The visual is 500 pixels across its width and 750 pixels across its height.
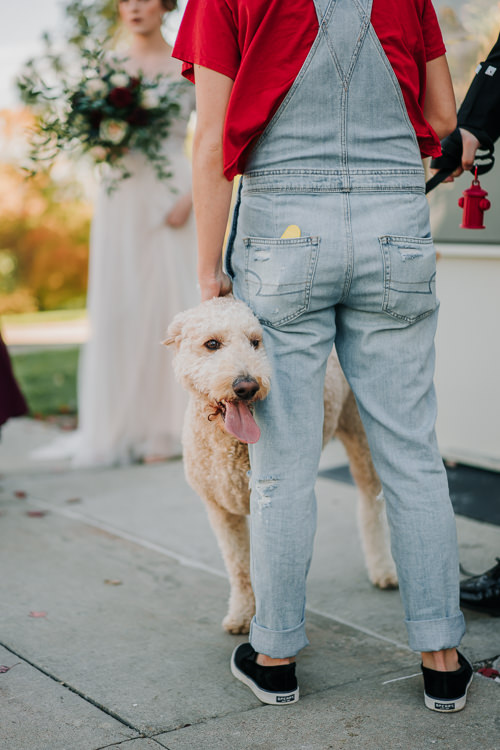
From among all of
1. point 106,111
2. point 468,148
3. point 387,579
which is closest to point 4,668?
point 387,579

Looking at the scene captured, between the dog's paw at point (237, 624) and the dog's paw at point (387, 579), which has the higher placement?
the dog's paw at point (237, 624)

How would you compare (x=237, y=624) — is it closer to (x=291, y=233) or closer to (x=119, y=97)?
(x=291, y=233)

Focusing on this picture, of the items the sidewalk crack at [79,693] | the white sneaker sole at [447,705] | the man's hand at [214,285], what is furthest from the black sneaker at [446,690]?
the man's hand at [214,285]

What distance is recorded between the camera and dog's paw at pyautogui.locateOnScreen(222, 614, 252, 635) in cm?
294

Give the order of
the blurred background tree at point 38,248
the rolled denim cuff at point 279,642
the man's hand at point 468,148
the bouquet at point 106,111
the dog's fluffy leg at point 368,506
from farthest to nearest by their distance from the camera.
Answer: the blurred background tree at point 38,248
the bouquet at point 106,111
the dog's fluffy leg at point 368,506
the man's hand at point 468,148
the rolled denim cuff at point 279,642

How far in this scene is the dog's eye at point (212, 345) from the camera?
2.38 metres

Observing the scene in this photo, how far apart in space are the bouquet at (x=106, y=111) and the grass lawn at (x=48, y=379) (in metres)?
2.75

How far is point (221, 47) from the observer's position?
2217mm

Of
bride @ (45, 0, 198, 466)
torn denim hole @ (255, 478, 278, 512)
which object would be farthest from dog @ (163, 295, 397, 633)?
bride @ (45, 0, 198, 466)

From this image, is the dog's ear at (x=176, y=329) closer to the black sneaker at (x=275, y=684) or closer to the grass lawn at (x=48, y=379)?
the black sneaker at (x=275, y=684)

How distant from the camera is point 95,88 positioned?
490 centimetres

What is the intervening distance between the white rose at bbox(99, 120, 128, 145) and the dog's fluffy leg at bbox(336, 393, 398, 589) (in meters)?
2.58

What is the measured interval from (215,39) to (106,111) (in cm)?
280

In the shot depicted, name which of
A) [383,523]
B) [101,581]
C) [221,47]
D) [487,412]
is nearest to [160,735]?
[101,581]
